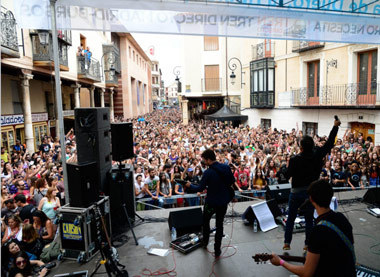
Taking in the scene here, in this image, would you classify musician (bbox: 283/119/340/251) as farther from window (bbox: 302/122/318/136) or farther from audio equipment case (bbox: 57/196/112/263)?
window (bbox: 302/122/318/136)

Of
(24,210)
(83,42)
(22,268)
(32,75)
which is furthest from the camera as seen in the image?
(83,42)

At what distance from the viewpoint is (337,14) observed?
476cm

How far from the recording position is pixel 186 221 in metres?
4.93

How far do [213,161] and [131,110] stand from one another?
29.9 m

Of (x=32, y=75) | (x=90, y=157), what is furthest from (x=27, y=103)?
(x=90, y=157)

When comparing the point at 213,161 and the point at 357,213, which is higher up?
the point at 213,161

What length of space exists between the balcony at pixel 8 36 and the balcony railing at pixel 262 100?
55.1ft

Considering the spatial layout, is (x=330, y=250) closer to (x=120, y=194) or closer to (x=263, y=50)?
(x=120, y=194)

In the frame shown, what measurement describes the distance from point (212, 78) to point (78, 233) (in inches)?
984

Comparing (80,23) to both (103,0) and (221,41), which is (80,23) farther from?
(221,41)

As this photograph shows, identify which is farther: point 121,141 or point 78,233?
point 121,141

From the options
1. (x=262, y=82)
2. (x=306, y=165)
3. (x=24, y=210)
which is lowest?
(x=24, y=210)

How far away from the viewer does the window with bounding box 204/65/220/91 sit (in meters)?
27.7

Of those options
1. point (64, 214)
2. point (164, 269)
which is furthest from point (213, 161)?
point (64, 214)
